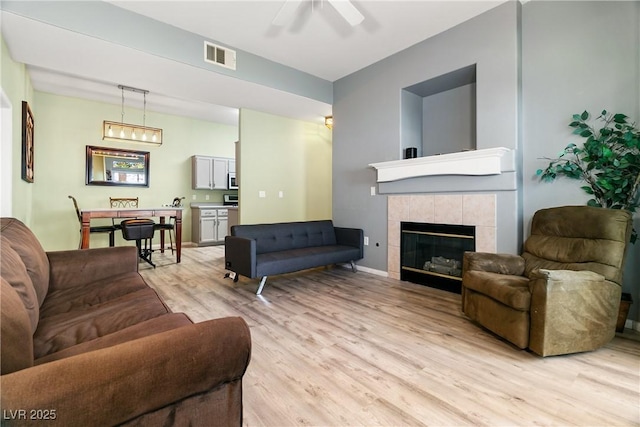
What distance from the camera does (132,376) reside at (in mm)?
832

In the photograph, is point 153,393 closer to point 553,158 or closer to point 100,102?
point 553,158

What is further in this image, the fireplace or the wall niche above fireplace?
the wall niche above fireplace

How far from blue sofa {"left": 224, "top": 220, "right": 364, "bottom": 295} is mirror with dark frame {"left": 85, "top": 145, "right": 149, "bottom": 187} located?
12.5ft

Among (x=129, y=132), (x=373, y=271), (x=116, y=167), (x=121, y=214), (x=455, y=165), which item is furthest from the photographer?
(x=116, y=167)

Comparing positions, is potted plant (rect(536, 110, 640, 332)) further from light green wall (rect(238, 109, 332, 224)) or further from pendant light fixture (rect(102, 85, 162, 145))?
pendant light fixture (rect(102, 85, 162, 145))

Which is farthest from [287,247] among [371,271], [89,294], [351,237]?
[89,294]

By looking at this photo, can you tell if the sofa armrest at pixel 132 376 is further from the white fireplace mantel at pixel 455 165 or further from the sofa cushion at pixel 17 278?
the white fireplace mantel at pixel 455 165

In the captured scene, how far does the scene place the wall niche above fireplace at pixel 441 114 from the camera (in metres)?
3.72

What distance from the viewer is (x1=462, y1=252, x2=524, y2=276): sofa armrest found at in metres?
2.57

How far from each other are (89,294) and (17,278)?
792mm

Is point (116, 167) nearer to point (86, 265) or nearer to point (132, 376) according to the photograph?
point (86, 265)

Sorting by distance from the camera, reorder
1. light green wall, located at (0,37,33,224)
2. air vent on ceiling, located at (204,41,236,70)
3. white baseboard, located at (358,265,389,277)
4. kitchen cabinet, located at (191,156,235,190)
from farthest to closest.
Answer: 1. kitchen cabinet, located at (191,156,235,190)
2. white baseboard, located at (358,265,389,277)
3. air vent on ceiling, located at (204,41,236,70)
4. light green wall, located at (0,37,33,224)

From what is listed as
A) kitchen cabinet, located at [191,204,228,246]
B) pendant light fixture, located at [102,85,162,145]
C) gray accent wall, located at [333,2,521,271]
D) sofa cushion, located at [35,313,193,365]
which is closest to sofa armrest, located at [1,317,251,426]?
sofa cushion, located at [35,313,193,365]

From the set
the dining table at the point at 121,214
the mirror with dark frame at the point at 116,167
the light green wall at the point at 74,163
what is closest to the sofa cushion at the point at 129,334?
the dining table at the point at 121,214
